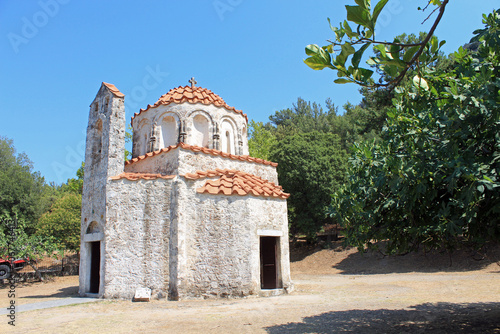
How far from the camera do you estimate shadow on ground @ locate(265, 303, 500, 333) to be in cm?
544

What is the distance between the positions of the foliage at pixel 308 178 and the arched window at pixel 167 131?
1170 cm

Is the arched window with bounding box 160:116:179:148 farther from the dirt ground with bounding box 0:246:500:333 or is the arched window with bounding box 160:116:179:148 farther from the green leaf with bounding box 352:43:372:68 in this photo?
the green leaf with bounding box 352:43:372:68

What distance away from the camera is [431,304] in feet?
25.0

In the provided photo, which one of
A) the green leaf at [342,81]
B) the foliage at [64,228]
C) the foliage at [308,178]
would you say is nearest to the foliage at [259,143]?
the foliage at [308,178]

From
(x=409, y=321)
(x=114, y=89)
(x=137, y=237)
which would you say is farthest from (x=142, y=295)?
(x=114, y=89)

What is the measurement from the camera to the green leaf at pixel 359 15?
2500 millimetres

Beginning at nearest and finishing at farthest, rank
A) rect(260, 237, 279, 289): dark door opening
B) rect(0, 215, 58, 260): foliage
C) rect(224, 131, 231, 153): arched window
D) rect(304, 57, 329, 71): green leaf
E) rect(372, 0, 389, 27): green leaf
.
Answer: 1. rect(372, 0, 389, 27): green leaf
2. rect(304, 57, 329, 71): green leaf
3. rect(260, 237, 279, 289): dark door opening
4. rect(224, 131, 231, 153): arched window
5. rect(0, 215, 58, 260): foliage

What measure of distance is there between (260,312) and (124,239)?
4.32 m

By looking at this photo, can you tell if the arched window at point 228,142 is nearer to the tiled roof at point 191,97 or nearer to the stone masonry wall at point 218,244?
the tiled roof at point 191,97

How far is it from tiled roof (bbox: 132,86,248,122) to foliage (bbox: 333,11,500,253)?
796cm

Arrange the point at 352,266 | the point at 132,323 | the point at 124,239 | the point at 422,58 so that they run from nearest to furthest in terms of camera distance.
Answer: the point at 422,58
the point at 132,323
the point at 124,239
the point at 352,266

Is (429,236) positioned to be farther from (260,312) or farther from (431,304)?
(260,312)

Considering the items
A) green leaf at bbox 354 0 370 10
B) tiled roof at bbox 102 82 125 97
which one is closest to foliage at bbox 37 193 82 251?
tiled roof at bbox 102 82 125 97

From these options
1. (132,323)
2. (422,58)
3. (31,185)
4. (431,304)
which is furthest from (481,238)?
(31,185)
